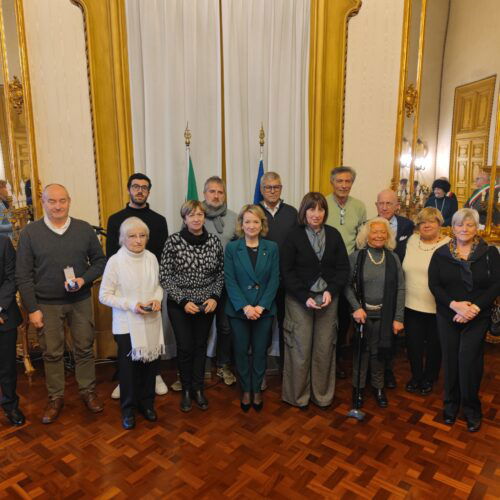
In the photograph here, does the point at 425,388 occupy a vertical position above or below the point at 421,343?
below

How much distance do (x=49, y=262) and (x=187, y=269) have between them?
855mm

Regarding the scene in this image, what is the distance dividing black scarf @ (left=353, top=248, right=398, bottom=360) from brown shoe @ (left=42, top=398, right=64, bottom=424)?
7.03ft

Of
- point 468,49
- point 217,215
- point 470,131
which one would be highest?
point 468,49

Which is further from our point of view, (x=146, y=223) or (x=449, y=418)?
→ (x=146, y=223)

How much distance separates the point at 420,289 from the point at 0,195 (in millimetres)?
3254

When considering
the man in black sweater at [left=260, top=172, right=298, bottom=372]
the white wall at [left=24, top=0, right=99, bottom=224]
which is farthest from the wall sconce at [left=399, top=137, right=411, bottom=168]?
the white wall at [left=24, top=0, right=99, bottom=224]

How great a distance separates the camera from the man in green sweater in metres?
2.71

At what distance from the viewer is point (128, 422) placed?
2.81 meters

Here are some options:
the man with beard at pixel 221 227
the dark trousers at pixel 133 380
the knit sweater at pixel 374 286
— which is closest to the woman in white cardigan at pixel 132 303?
the dark trousers at pixel 133 380

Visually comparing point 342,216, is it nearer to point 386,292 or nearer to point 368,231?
point 368,231

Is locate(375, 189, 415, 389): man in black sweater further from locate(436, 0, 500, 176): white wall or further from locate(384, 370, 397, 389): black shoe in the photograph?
locate(436, 0, 500, 176): white wall

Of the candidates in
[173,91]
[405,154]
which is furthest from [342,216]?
[173,91]

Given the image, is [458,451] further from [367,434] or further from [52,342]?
[52,342]

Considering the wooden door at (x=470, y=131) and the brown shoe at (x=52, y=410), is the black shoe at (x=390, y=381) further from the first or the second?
the brown shoe at (x=52, y=410)
